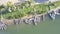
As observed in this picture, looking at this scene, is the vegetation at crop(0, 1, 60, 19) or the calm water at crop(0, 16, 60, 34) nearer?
the calm water at crop(0, 16, 60, 34)

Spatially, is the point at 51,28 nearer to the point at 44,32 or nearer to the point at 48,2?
the point at 44,32

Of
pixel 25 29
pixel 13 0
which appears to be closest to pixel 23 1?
pixel 13 0

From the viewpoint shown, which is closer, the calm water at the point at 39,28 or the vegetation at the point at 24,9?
the calm water at the point at 39,28

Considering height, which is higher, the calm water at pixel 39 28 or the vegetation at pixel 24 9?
the vegetation at pixel 24 9

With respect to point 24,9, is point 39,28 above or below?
below
